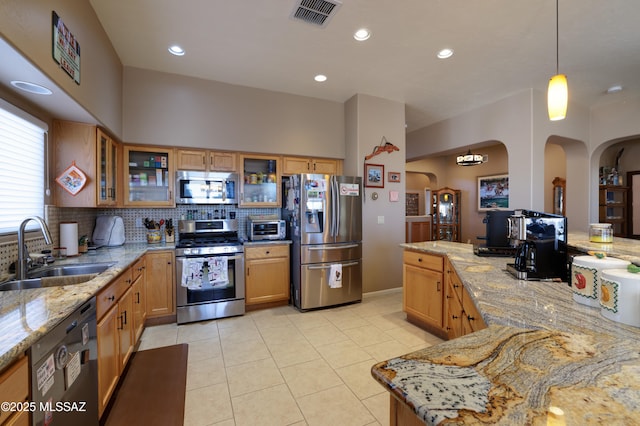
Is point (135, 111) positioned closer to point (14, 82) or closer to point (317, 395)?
point (14, 82)

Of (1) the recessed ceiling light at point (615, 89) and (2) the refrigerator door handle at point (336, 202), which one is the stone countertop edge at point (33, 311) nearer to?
(2) the refrigerator door handle at point (336, 202)

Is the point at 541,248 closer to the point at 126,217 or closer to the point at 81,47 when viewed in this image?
the point at 81,47

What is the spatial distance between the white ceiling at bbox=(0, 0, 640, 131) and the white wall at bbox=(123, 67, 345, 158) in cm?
16

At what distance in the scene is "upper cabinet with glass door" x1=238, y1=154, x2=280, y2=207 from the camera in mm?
3852

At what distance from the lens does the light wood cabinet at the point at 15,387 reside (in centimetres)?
88

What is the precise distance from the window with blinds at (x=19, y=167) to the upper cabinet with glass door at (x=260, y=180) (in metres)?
1.96

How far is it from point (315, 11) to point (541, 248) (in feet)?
7.91

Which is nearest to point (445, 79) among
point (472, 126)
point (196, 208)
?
point (472, 126)

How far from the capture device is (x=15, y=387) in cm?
94

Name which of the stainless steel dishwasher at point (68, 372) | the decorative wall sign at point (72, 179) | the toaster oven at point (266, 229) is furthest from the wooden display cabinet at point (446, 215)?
the stainless steel dishwasher at point (68, 372)

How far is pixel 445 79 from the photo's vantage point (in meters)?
3.53

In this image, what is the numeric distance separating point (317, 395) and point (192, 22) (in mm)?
3246

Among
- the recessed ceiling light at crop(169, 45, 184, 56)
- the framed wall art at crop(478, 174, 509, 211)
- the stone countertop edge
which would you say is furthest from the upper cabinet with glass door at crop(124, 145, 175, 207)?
the framed wall art at crop(478, 174, 509, 211)

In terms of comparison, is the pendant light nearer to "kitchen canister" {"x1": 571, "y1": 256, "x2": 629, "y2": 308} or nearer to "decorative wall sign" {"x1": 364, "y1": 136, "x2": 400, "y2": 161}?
"kitchen canister" {"x1": 571, "y1": 256, "x2": 629, "y2": 308}
